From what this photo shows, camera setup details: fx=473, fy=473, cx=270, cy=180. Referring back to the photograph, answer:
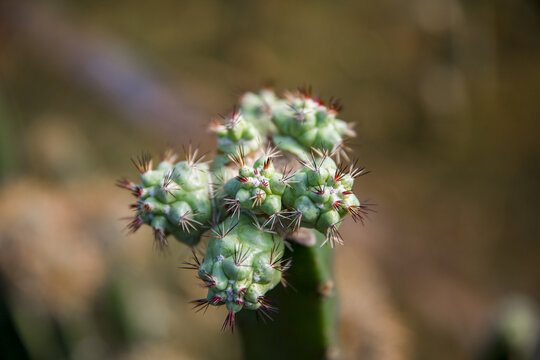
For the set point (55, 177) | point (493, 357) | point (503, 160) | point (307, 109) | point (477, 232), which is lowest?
point (493, 357)

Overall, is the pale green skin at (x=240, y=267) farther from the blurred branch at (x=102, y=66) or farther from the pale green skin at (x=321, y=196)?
the blurred branch at (x=102, y=66)

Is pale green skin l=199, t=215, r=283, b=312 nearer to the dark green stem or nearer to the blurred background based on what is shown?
the dark green stem

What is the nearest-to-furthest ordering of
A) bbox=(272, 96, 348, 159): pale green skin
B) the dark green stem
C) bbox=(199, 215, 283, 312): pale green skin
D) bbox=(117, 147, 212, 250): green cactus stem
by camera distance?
bbox=(199, 215, 283, 312): pale green skin, bbox=(117, 147, 212, 250): green cactus stem, bbox=(272, 96, 348, 159): pale green skin, the dark green stem

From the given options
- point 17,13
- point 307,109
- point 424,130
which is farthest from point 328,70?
point 307,109

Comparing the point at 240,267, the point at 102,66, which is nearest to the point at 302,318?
the point at 240,267

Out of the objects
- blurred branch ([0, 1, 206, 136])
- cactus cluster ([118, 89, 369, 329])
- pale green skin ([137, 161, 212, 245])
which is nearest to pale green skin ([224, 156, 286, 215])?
cactus cluster ([118, 89, 369, 329])

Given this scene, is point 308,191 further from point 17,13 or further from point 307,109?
point 17,13

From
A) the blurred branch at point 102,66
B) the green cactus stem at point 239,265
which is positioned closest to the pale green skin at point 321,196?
the green cactus stem at point 239,265

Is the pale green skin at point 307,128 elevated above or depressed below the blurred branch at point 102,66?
below
